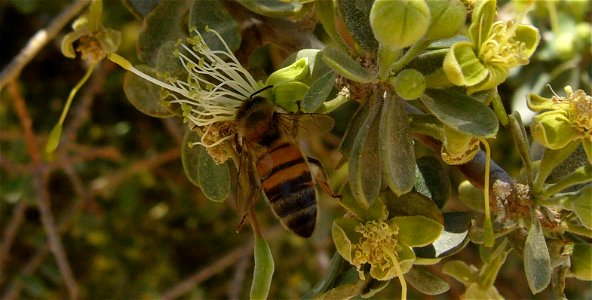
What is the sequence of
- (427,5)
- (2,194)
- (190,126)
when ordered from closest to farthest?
(427,5)
(190,126)
(2,194)

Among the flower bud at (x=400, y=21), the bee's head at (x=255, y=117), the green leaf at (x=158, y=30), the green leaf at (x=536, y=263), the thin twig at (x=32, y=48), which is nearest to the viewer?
the flower bud at (x=400, y=21)

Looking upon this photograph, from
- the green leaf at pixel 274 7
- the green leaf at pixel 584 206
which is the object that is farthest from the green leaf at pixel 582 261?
the green leaf at pixel 274 7

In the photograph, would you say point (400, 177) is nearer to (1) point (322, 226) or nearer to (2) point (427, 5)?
(2) point (427, 5)

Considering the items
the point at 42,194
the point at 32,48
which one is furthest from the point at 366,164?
the point at 42,194

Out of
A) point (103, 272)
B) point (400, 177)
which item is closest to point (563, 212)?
point (400, 177)

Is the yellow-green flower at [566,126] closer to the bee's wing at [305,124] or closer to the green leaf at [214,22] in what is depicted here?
the bee's wing at [305,124]

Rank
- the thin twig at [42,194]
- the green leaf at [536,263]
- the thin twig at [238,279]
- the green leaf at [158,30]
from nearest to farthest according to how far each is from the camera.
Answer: the green leaf at [536,263], the green leaf at [158,30], the thin twig at [42,194], the thin twig at [238,279]

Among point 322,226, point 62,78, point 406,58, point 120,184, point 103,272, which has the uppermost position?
point 406,58
